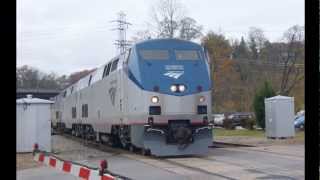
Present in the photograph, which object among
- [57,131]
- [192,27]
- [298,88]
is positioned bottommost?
[57,131]

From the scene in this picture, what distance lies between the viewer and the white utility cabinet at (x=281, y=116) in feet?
88.0

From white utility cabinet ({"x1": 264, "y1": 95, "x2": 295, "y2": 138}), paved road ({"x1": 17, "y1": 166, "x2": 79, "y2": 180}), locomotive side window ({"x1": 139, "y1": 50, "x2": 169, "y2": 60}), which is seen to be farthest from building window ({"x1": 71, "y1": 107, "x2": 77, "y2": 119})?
paved road ({"x1": 17, "y1": 166, "x2": 79, "y2": 180})

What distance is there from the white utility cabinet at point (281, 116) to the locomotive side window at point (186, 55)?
10101 millimetres

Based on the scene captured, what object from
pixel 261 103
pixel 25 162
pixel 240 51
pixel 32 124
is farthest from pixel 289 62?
pixel 25 162

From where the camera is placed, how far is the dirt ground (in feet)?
52.2

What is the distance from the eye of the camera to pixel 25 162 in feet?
56.5

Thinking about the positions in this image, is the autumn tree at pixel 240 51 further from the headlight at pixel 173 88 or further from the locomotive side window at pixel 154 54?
the headlight at pixel 173 88

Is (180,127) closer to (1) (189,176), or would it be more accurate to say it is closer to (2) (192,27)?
(1) (189,176)

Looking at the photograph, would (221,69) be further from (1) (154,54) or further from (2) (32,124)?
(1) (154,54)

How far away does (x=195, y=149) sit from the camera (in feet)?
56.0

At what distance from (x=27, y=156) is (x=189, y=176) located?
915 cm
